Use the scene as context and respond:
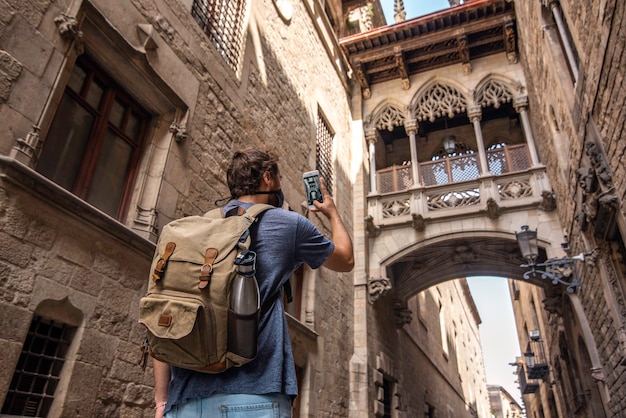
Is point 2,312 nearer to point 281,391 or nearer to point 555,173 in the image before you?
point 281,391

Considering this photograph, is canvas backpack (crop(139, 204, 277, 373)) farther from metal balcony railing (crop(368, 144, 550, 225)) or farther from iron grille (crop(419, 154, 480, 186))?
iron grille (crop(419, 154, 480, 186))

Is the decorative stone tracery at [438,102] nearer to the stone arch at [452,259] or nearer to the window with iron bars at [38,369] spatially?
the stone arch at [452,259]

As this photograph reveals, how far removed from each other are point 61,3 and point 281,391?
368 centimetres

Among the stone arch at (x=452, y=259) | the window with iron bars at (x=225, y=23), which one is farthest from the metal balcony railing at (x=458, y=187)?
the window with iron bars at (x=225, y=23)

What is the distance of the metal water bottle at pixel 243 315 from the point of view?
1.34 m

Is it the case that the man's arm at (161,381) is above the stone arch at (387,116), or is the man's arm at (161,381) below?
below

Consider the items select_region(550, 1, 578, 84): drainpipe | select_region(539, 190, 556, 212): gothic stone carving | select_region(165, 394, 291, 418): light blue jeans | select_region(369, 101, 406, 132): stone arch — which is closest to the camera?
select_region(165, 394, 291, 418): light blue jeans

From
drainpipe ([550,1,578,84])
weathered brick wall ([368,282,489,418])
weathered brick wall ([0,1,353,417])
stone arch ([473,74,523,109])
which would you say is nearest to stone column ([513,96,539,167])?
stone arch ([473,74,523,109])

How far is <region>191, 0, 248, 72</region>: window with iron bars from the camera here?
587 cm

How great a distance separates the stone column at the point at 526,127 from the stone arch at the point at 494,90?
272 millimetres

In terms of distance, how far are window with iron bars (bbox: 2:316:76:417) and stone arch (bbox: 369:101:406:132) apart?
32.9 ft

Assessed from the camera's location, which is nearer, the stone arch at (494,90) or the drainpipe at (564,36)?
the drainpipe at (564,36)

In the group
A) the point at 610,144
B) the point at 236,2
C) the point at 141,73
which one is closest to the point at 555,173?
the point at 610,144

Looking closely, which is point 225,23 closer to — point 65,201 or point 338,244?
point 65,201
